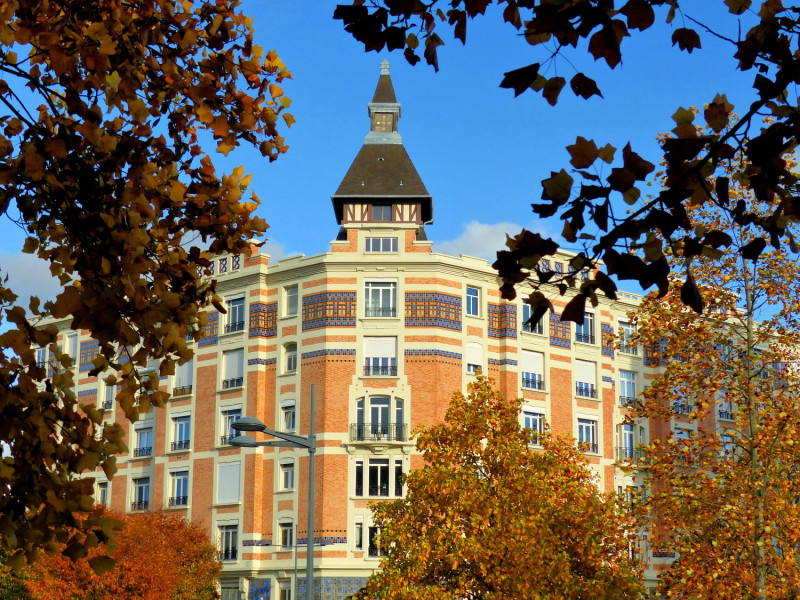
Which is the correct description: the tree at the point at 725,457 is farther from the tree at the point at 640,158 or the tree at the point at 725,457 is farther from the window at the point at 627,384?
the window at the point at 627,384

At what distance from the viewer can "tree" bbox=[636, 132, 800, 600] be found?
18.6m

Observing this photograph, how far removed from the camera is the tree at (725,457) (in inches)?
732

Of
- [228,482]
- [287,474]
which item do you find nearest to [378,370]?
[287,474]

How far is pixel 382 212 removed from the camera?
62.1m

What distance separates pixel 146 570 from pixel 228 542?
1129cm

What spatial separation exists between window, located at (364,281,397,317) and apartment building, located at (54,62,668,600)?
0.06 m

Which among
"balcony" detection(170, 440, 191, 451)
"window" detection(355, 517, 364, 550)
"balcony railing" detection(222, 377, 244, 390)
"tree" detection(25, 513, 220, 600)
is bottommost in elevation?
"tree" detection(25, 513, 220, 600)

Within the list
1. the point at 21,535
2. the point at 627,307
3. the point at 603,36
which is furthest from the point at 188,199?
the point at 627,307

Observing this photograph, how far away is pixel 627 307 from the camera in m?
65.4

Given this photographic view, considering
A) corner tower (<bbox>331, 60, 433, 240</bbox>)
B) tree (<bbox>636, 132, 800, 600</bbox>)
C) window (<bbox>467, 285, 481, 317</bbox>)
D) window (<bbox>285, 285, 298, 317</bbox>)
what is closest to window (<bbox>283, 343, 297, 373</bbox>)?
window (<bbox>285, 285, 298, 317</bbox>)

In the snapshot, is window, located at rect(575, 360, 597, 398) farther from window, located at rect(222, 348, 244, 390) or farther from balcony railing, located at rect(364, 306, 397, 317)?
window, located at rect(222, 348, 244, 390)

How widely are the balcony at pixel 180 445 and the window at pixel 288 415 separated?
6339 millimetres

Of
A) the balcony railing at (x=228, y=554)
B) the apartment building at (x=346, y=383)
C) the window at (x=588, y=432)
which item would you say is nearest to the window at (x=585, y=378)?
the apartment building at (x=346, y=383)

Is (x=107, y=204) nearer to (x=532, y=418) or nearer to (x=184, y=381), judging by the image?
(x=532, y=418)
